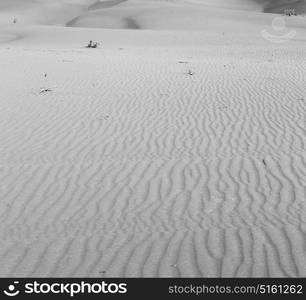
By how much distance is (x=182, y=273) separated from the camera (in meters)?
4.07

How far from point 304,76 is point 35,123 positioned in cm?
845

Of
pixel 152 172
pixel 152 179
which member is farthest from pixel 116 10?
pixel 152 179

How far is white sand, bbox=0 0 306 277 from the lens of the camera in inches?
174

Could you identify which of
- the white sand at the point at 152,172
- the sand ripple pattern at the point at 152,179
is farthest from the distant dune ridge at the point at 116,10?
the sand ripple pattern at the point at 152,179

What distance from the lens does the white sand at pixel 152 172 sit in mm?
4422

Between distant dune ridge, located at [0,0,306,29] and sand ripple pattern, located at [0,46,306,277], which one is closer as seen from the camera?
sand ripple pattern, located at [0,46,306,277]

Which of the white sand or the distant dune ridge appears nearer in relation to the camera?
the white sand

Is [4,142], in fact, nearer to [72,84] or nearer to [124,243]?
[124,243]

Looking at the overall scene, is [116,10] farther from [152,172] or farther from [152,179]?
[152,179]

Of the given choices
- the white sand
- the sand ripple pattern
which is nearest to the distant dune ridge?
the white sand

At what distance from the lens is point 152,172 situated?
21.5 feet

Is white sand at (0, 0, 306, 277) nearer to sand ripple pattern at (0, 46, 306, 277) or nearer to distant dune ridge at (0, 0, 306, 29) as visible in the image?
sand ripple pattern at (0, 46, 306, 277)

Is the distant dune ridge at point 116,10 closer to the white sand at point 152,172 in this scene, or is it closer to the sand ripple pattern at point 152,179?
the white sand at point 152,172

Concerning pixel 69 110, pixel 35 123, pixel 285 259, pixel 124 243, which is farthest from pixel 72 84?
pixel 285 259
